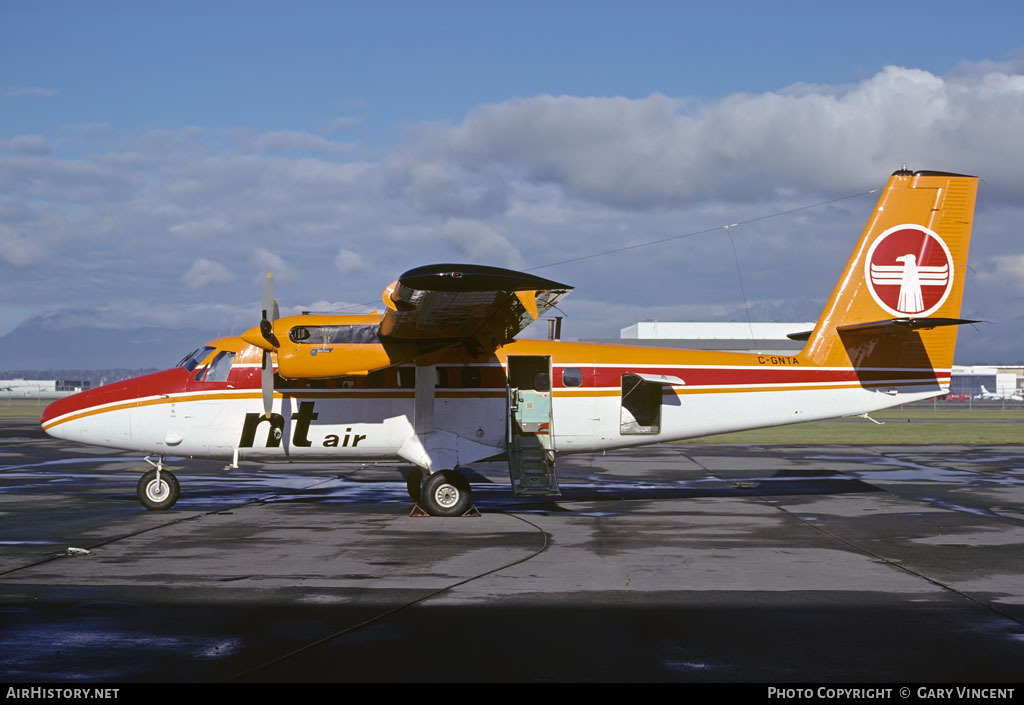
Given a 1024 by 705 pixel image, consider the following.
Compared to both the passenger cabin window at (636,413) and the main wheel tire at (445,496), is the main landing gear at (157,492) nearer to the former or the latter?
the main wheel tire at (445,496)

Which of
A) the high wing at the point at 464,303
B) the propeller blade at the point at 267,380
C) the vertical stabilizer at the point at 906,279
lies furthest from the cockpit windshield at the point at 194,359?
the vertical stabilizer at the point at 906,279

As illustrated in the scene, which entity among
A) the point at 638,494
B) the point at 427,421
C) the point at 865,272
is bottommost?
the point at 638,494

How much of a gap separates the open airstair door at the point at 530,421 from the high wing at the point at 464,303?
1.15 meters

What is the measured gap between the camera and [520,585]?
36.0ft

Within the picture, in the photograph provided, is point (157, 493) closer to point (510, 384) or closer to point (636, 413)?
point (510, 384)

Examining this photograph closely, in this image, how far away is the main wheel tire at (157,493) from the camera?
711 inches

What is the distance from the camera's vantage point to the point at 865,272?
19547 millimetres

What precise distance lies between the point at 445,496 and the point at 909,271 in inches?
423

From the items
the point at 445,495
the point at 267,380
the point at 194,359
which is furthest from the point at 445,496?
the point at 194,359

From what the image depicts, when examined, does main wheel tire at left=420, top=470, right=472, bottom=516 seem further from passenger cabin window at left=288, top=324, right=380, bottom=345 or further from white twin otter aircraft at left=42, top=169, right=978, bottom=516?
passenger cabin window at left=288, top=324, right=380, bottom=345

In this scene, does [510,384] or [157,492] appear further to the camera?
[510,384]
